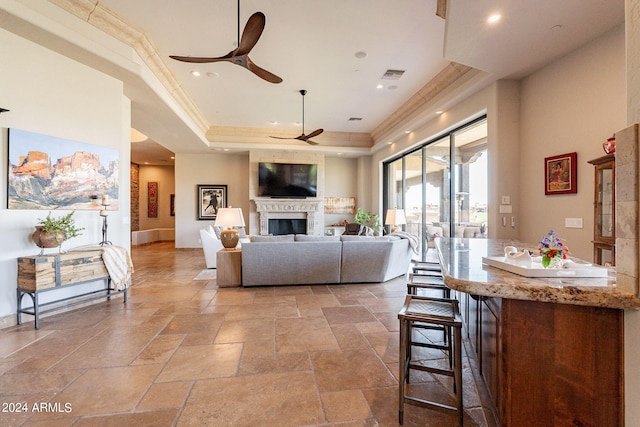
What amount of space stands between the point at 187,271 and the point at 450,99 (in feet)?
18.8

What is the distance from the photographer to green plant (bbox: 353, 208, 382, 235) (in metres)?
8.70

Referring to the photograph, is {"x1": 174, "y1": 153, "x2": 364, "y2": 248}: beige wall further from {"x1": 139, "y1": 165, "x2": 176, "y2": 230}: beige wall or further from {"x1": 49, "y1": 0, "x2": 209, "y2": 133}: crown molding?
{"x1": 49, "y1": 0, "x2": 209, "y2": 133}: crown molding

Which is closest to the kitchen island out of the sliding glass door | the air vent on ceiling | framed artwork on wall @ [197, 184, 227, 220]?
the sliding glass door

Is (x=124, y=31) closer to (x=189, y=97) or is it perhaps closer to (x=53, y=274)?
(x=189, y=97)

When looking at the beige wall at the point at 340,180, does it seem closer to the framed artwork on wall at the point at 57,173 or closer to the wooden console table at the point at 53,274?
the framed artwork on wall at the point at 57,173

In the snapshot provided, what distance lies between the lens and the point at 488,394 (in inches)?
59.9

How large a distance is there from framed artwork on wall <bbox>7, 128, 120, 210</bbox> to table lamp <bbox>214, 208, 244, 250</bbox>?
1.45m

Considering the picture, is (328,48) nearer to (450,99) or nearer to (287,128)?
(450,99)

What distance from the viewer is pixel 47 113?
3195mm

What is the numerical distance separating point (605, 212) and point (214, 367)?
3741 millimetres

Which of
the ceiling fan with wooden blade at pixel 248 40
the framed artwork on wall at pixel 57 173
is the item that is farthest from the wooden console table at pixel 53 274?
the ceiling fan with wooden blade at pixel 248 40

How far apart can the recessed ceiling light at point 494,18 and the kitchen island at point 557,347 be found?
2563 mm

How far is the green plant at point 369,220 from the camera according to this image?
343 inches

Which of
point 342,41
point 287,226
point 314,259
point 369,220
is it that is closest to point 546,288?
point 314,259
